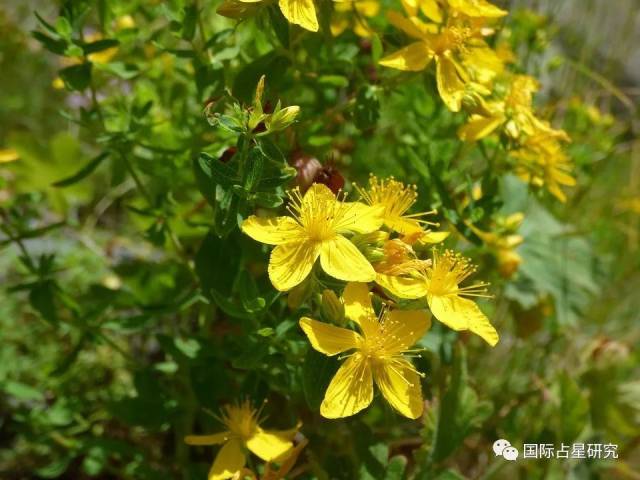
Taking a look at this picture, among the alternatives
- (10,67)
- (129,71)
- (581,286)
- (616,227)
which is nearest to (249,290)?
(129,71)

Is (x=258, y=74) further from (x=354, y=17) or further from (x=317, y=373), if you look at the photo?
(x=317, y=373)

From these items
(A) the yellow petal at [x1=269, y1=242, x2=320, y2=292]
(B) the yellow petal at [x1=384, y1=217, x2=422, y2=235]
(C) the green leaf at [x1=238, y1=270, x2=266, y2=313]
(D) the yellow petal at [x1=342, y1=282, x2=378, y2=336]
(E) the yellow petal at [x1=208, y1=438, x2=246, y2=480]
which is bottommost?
(E) the yellow petal at [x1=208, y1=438, x2=246, y2=480]

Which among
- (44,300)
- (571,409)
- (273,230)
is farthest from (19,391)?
(571,409)

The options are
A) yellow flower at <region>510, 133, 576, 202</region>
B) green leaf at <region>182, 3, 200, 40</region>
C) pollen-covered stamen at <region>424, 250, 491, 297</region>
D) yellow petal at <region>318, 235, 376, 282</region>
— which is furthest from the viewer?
yellow flower at <region>510, 133, 576, 202</region>

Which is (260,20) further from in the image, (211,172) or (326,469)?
(326,469)

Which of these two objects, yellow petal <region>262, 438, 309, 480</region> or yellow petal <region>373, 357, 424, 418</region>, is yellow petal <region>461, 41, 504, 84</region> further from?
yellow petal <region>262, 438, 309, 480</region>

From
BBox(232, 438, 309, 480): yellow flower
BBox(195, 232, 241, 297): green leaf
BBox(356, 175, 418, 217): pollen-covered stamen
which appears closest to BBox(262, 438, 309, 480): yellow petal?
BBox(232, 438, 309, 480): yellow flower

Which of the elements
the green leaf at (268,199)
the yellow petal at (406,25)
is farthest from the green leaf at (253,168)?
the yellow petal at (406,25)
